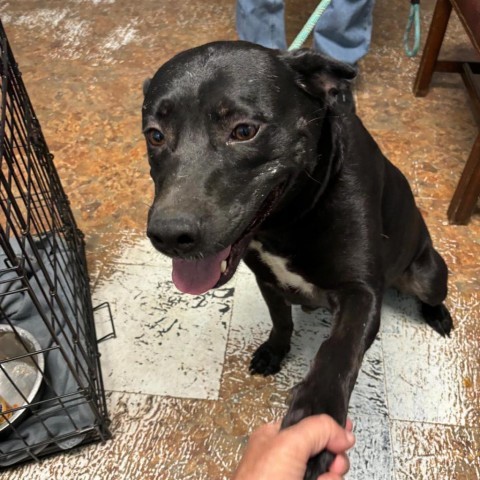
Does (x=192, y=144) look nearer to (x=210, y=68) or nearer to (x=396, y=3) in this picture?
(x=210, y=68)

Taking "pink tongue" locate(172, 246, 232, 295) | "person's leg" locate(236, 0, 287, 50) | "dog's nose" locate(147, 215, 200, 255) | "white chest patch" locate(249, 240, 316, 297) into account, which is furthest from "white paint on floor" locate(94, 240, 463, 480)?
"person's leg" locate(236, 0, 287, 50)

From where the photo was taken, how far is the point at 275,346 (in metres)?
1.62

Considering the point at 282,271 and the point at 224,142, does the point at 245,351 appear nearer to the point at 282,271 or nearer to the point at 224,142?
the point at 282,271

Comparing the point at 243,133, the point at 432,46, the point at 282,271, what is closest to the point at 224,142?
the point at 243,133

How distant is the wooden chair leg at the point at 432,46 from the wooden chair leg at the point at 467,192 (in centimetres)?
89

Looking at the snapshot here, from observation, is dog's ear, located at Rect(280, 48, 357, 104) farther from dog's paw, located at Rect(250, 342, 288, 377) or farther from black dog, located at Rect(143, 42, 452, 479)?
dog's paw, located at Rect(250, 342, 288, 377)

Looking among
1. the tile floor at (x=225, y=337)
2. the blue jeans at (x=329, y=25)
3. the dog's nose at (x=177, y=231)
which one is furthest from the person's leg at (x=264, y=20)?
→ the dog's nose at (x=177, y=231)

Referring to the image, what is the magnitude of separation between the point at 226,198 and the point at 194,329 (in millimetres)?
899

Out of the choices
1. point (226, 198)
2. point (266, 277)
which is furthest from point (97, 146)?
point (226, 198)

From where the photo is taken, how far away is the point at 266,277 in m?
1.37

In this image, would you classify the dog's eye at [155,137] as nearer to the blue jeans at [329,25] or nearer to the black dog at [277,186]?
the black dog at [277,186]

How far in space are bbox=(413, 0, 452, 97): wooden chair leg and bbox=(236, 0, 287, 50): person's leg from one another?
751mm

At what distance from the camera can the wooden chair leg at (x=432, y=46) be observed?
2.43m

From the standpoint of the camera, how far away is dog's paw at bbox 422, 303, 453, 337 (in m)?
1.70
